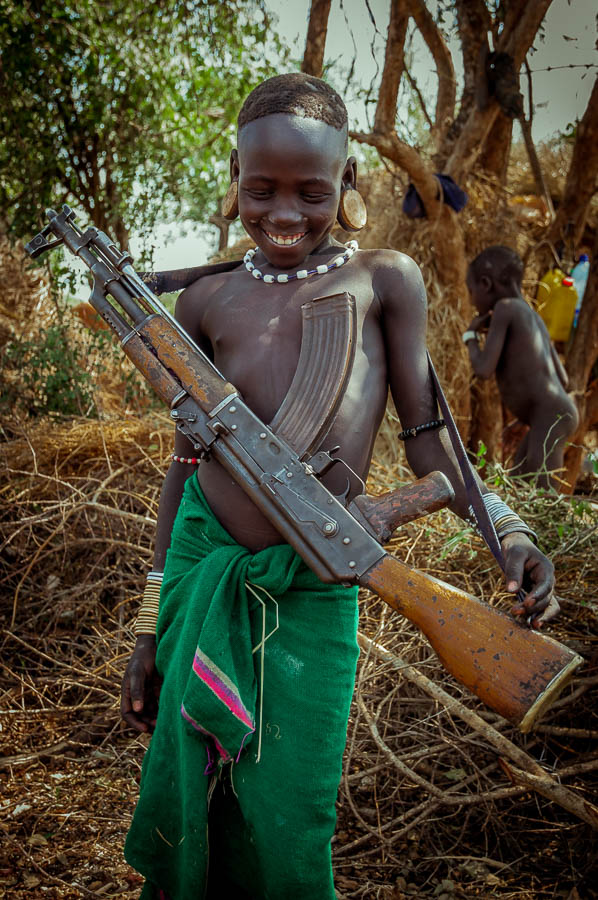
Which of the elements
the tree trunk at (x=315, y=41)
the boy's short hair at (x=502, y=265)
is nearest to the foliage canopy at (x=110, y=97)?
the tree trunk at (x=315, y=41)

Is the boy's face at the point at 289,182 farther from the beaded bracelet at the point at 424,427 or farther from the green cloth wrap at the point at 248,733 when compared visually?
the green cloth wrap at the point at 248,733

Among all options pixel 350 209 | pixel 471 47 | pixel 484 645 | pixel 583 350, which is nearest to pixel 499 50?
pixel 471 47

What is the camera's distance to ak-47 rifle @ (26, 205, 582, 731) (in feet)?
4.45

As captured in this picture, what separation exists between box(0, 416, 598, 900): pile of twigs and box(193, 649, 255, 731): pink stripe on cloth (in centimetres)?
104

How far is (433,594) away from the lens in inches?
56.2

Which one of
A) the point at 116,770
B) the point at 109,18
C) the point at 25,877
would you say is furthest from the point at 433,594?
the point at 109,18

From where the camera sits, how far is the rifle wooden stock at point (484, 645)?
4.35 feet

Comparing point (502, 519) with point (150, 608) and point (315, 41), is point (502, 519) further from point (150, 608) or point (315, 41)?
point (315, 41)

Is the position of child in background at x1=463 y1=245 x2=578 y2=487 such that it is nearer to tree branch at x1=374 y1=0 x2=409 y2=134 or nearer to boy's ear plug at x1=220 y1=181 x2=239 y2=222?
tree branch at x1=374 y1=0 x2=409 y2=134

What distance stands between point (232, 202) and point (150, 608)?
103 centimetres

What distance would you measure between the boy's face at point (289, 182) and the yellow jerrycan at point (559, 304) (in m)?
5.21

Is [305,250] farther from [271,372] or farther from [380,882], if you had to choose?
[380,882]

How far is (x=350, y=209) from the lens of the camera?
5.58 feet

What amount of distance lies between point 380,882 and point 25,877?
3.51 ft
